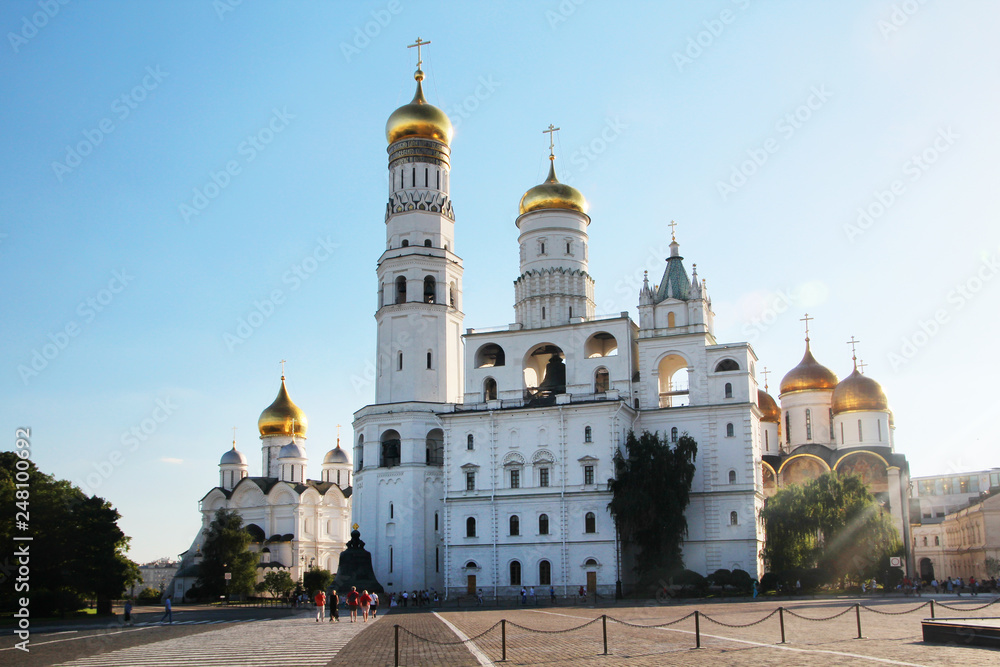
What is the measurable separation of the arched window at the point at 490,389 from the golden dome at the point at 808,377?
79.7 feet

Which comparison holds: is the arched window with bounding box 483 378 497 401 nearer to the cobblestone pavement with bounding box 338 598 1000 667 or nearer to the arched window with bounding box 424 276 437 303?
the arched window with bounding box 424 276 437 303

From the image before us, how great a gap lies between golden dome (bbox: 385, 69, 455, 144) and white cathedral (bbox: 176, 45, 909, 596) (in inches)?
4.5

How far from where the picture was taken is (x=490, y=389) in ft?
168

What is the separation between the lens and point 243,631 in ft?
89.2

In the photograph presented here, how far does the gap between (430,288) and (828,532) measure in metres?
24.5

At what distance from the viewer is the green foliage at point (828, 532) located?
44938 millimetres

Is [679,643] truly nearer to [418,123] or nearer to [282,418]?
[418,123]

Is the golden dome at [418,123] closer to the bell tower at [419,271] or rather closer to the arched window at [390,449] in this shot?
the bell tower at [419,271]

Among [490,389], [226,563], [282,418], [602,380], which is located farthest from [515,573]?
[282,418]

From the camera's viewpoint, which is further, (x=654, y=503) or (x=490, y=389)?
(x=490, y=389)

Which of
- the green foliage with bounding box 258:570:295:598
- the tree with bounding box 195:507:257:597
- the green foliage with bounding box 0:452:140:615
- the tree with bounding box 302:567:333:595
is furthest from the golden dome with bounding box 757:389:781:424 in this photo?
the green foliage with bounding box 0:452:140:615

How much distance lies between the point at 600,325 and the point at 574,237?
709cm

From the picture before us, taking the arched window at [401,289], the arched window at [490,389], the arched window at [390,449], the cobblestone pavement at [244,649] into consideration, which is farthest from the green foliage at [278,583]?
the cobblestone pavement at [244,649]

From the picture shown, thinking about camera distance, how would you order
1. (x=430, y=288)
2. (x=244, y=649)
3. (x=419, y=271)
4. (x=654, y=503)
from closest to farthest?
(x=244, y=649), (x=654, y=503), (x=419, y=271), (x=430, y=288)
